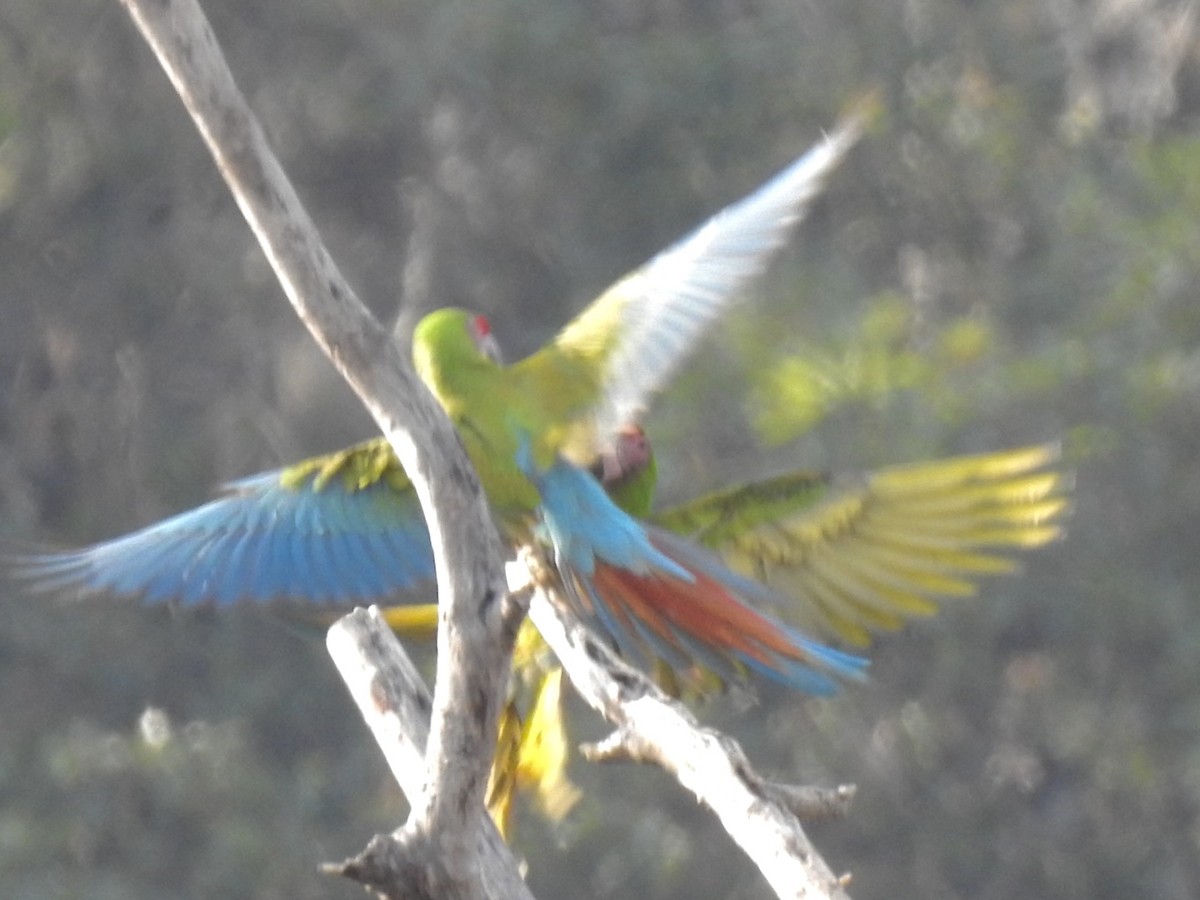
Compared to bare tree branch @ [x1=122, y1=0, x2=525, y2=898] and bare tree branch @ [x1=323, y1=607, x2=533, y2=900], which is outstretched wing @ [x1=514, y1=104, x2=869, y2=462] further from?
bare tree branch @ [x1=122, y1=0, x2=525, y2=898]

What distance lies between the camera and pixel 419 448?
1.82 metres

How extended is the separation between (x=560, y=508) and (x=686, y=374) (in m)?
2.45

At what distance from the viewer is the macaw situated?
249cm

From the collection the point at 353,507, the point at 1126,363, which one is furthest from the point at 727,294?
the point at 1126,363

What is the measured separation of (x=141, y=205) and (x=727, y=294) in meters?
3.30

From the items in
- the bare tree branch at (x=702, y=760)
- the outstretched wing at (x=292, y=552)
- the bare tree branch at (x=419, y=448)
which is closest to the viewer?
the bare tree branch at (x=419, y=448)

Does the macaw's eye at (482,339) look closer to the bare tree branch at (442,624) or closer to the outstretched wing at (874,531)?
the outstretched wing at (874,531)

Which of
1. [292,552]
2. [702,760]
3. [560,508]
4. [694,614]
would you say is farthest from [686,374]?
[702,760]

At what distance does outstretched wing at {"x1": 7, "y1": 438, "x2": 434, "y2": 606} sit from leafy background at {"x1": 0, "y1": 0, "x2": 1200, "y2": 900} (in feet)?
6.06

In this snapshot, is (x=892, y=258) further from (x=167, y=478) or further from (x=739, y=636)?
(x=739, y=636)

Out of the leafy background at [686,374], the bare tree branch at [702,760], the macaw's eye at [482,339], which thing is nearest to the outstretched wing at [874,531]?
the macaw's eye at [482,339]

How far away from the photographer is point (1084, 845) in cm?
576

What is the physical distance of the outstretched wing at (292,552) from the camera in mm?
3137

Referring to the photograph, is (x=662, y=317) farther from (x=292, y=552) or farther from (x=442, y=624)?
(x=442, y=624)
